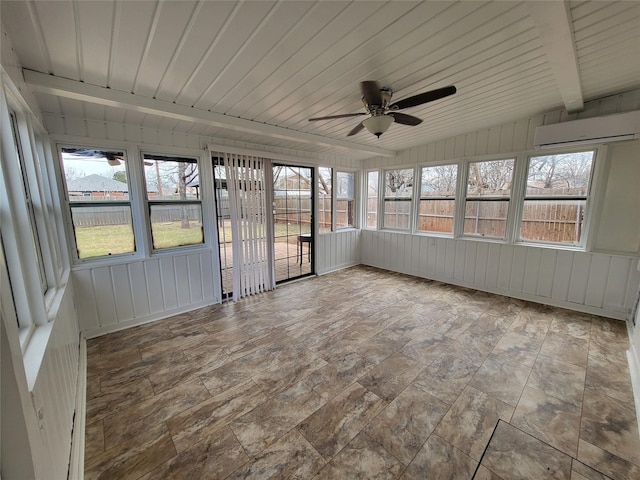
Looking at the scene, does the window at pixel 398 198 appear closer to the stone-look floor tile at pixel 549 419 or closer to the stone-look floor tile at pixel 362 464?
the stone-look floor tile at pixel 549 419

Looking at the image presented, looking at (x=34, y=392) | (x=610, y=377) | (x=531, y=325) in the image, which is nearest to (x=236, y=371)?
(x=34, y=392)

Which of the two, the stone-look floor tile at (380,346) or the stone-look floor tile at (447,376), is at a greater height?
the stone-look floor tile at (380,346)

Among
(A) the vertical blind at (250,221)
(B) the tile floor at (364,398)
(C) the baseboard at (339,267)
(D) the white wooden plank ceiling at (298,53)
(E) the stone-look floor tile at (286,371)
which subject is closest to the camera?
(D) the white wooden plank ceiling at (298,53)

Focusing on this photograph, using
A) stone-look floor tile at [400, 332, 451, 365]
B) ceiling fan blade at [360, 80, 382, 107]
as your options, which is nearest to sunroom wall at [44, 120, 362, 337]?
ceiling fan blade at [360, 80, 382, 107]

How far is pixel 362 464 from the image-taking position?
5.15 feet

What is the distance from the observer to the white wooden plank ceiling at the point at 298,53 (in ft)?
4.85

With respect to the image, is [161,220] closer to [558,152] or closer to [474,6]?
[474,6]

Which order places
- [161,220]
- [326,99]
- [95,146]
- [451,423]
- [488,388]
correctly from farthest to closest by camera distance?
[161,220] → [95,146] → [326,99] → [488,388] → [451,423]

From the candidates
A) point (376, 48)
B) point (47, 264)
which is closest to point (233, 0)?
point (376, 48)

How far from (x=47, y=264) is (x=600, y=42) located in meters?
4.57

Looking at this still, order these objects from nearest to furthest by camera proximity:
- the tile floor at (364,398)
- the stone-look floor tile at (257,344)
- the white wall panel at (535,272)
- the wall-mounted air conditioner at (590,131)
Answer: the tile floor at (364,398)
the stone-look floor tile at (257,344)
the wall-mounted air conditioner at (590,131)
the white wall panel at (535,272)

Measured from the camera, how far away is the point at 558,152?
11.7 ft

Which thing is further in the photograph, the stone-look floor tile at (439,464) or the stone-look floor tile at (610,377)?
the stone-look floor tile at (610,377)

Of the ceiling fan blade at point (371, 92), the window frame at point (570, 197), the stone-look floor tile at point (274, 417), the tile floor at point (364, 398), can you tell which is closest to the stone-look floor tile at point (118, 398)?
the tile floor at point (364, 398)
